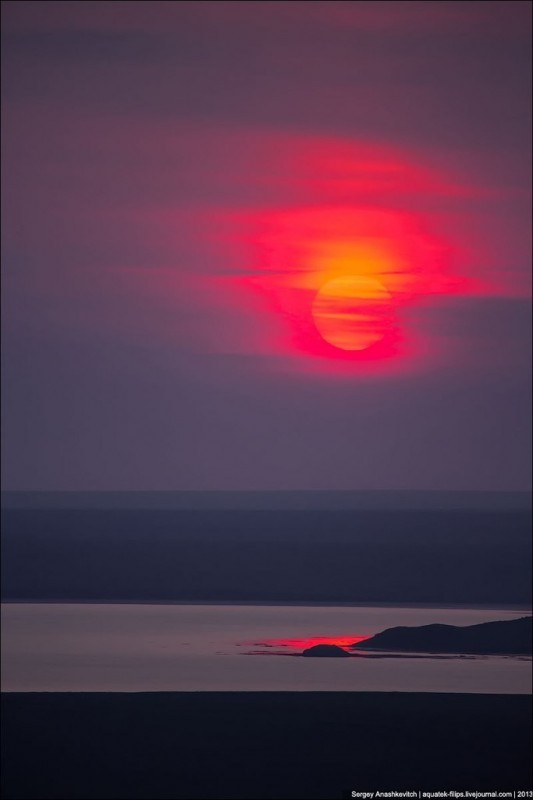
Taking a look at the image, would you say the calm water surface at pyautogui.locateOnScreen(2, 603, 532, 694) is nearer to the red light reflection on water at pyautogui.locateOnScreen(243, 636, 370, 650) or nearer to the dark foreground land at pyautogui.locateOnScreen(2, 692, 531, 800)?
the red light reflection on water at pyautogui.locateOnScreen(243, 636, 370, 650)

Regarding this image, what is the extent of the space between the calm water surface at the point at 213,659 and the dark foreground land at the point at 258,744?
225cm

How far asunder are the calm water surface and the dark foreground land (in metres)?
2.25

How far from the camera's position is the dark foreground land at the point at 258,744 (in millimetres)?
21594

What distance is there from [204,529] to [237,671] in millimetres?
74475

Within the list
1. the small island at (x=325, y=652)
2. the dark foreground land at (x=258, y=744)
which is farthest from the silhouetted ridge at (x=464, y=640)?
the dark foreground land at (x=258, y=744)

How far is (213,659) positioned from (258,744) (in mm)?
9967

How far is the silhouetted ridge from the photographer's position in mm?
35031

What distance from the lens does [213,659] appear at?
3403 centimetres

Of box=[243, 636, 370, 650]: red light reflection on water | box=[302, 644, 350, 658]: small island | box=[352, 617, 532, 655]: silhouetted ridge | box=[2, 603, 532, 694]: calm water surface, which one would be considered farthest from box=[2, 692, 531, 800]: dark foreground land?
box=[243, 636, 370, 650]: red light reflection on water

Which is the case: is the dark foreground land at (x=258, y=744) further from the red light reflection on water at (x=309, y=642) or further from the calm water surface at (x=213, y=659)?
the red light reflection on water at (x=309, y=642)

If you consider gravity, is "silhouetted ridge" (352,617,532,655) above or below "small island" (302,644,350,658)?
above

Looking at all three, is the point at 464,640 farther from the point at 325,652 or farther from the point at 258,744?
the point at 258,744

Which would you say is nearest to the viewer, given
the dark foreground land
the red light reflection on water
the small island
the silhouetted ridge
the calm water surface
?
the dark foreground land

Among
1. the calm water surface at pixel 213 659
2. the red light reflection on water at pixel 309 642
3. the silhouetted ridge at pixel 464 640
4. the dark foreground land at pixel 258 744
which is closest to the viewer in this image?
the dark foreground land at pixel 258 744
